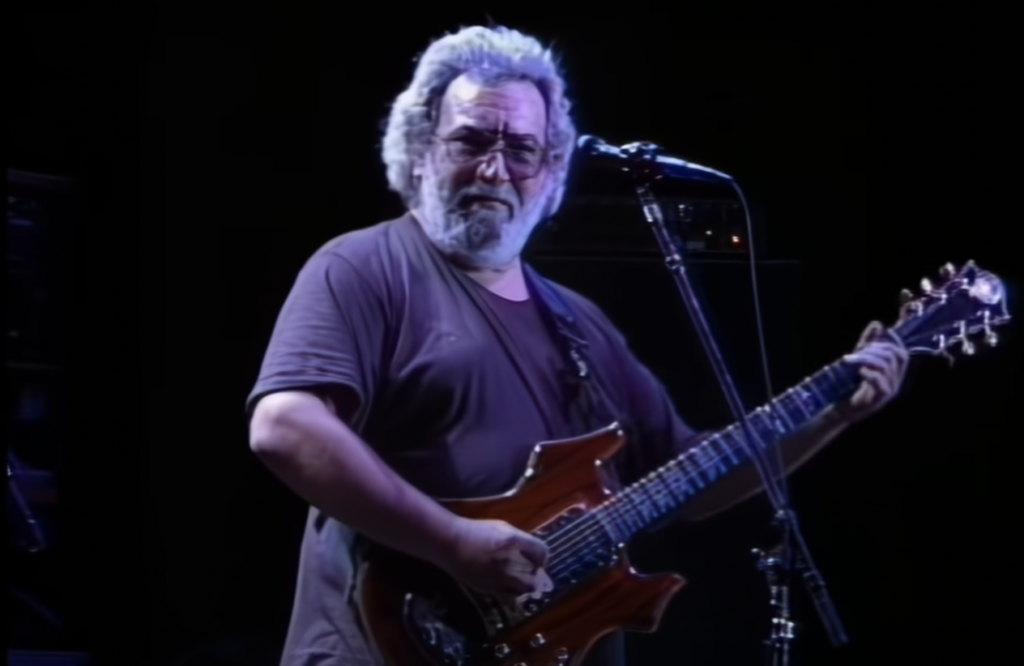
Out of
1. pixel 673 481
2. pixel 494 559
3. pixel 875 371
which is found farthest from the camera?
pixel 875 371

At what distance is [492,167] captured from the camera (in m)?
2.59

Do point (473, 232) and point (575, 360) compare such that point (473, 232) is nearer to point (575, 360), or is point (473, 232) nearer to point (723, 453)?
point (575, 360)

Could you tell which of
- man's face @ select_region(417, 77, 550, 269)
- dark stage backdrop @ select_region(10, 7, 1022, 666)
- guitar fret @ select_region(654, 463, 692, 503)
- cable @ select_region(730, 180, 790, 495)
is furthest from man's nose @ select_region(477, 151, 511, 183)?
guitar fret @ select_region(654, 463, 692, 503)

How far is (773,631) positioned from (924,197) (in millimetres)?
926

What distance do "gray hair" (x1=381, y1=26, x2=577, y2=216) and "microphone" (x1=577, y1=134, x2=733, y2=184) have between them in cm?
4

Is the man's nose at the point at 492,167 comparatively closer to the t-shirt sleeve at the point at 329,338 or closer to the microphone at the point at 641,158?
the microphone at the point at 641,158

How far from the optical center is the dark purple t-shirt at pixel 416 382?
242 cm

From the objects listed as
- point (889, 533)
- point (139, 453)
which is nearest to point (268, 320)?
point (139, 453)

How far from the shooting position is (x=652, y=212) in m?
2.59

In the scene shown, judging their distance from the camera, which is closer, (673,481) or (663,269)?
(673,481)

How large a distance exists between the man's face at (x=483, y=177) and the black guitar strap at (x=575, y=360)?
0.08m

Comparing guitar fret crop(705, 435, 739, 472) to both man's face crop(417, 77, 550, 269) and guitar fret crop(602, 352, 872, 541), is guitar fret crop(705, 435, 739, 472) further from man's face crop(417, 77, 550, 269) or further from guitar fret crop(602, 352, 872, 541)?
man's face crop(417, 77, 550, 269)

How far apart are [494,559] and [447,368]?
34 cm

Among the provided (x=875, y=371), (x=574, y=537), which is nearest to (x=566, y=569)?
(x=574, y=537)
